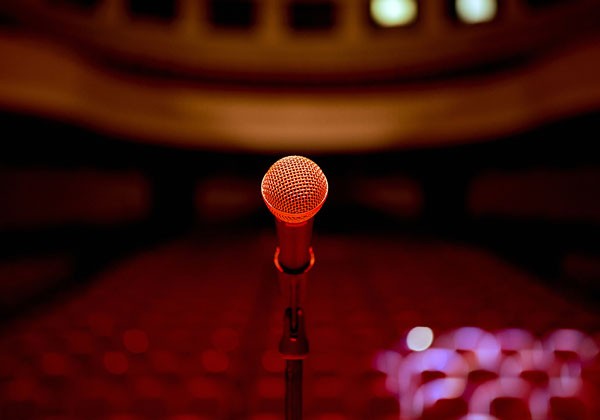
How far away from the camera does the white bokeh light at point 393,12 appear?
20.9 ft

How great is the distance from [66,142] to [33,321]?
215cm

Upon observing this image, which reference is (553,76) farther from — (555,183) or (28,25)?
(28,25)

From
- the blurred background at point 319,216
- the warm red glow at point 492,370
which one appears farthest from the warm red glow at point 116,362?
the warm red glow at point 492,370

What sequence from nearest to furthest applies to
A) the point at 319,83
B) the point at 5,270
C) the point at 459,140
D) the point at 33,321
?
the point at 33,321
the point at 5,270
the point at 459,140
the point at 319,83

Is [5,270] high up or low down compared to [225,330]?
up

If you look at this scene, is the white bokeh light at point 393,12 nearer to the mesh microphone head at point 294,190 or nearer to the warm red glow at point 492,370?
the warm red glow at point 492,370

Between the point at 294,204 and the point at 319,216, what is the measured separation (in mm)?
6308

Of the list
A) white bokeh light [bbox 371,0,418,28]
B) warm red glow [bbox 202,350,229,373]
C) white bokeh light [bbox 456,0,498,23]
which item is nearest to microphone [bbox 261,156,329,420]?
warm red glow [bbox 202,350,229,373]

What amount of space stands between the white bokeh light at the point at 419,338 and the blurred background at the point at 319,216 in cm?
8

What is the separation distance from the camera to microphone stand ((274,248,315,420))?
67 cm

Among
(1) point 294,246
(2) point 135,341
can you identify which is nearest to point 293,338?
(1) point 294,246

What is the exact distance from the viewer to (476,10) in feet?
19.4

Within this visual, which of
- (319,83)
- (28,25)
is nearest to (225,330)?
(28,25)

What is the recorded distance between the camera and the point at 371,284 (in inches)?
155
